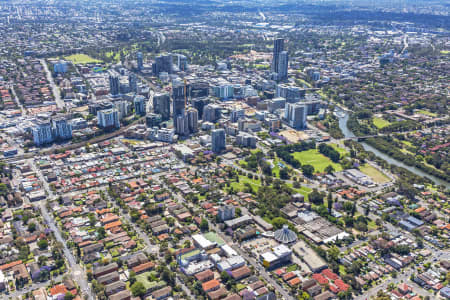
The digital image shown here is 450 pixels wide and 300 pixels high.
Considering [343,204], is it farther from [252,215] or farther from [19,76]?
[19,76]

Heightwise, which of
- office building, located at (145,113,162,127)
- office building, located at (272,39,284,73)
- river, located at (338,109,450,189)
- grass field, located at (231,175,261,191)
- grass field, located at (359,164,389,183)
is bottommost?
river, located at (338,109,450,189)

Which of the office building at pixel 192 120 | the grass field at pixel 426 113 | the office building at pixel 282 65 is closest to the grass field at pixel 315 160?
the office building at pixel 192 120

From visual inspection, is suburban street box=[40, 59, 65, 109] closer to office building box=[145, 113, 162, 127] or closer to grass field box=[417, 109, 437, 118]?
office building box=[145, 113, 162, 127]

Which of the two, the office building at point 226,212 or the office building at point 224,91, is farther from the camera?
the office building at point 224,91

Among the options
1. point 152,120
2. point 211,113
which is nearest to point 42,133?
point 152,120

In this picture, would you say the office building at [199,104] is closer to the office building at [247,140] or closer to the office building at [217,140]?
the office building at [247,140]

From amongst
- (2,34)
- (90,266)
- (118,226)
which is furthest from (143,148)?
(2,34)

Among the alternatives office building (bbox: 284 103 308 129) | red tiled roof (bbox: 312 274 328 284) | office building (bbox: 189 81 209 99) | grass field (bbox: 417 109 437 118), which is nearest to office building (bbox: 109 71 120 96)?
office building (bbox: 189 81 209 99)
